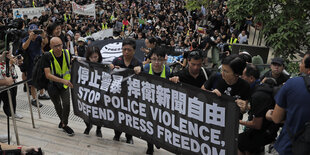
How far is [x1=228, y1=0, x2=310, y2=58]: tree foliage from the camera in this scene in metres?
9.50

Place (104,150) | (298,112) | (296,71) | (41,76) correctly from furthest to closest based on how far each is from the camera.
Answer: (296,71)
(41,76)
(104,150)
(298,112)

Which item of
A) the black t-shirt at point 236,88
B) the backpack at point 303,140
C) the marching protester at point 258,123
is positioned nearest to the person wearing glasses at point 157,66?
the black t-shirt at point 236,88

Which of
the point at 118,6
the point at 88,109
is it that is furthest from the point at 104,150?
the point at 118,6

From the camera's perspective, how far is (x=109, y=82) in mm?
4457

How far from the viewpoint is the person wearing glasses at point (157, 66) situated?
168 inches

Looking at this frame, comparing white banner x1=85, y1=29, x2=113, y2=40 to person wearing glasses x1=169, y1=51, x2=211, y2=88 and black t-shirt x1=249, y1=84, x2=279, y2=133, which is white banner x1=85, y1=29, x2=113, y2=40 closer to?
person wearing glasses x1=169, y1=51, x2=211, y2=88

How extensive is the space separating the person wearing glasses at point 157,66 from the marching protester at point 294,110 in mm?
1781

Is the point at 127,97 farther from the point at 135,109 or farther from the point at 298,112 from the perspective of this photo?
the point at 298,112

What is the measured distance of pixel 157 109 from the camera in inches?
159

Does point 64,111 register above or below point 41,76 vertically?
below

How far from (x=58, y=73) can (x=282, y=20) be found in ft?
24.7

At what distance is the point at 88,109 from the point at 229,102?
2338 mm

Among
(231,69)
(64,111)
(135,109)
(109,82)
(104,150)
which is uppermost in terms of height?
(231,69)

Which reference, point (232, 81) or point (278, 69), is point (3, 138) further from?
point (278, 69)
